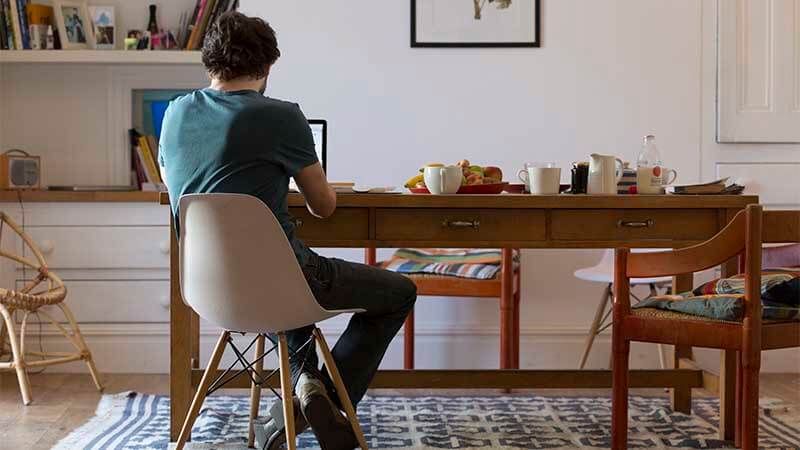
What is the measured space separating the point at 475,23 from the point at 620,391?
191 centimetres

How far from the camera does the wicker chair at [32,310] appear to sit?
3377 mm

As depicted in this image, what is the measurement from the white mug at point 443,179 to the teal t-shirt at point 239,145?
0.45m

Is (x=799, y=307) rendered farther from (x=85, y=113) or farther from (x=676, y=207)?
(x=85, y=113)

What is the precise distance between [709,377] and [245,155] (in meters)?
1.64

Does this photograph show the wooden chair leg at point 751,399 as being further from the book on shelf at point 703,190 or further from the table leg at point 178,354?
the table leg at point 178,354

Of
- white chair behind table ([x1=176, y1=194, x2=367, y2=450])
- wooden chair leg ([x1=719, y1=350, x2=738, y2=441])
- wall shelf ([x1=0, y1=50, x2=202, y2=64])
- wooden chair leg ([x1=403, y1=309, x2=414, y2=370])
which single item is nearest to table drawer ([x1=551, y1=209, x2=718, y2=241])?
wooden chair leg ([x1=719, y1=350, x2=738, y2=441])

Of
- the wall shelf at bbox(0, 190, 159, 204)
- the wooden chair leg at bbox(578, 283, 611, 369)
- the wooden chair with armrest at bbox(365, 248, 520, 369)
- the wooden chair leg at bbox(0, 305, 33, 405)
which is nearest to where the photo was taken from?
the wooden chair leg at bbox(0, 305, 33, 405)

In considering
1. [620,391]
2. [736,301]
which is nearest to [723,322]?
[736,301]

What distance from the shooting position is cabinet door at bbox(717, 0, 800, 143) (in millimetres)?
3889

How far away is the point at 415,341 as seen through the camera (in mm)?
3971

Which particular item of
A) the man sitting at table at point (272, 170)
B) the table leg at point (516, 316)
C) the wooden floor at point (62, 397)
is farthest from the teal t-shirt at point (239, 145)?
the table leg at point (516, 316)

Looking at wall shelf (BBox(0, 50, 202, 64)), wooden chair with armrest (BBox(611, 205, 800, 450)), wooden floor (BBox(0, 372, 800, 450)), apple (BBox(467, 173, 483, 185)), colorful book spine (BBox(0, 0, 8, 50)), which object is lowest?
wooden floor (BBox(0, 372, 800, 450))

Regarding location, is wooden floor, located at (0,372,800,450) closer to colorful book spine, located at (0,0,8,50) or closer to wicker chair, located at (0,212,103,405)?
wicker chair, located at (0,212,103,405)

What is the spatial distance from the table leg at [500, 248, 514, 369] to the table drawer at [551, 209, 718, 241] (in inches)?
30.0
